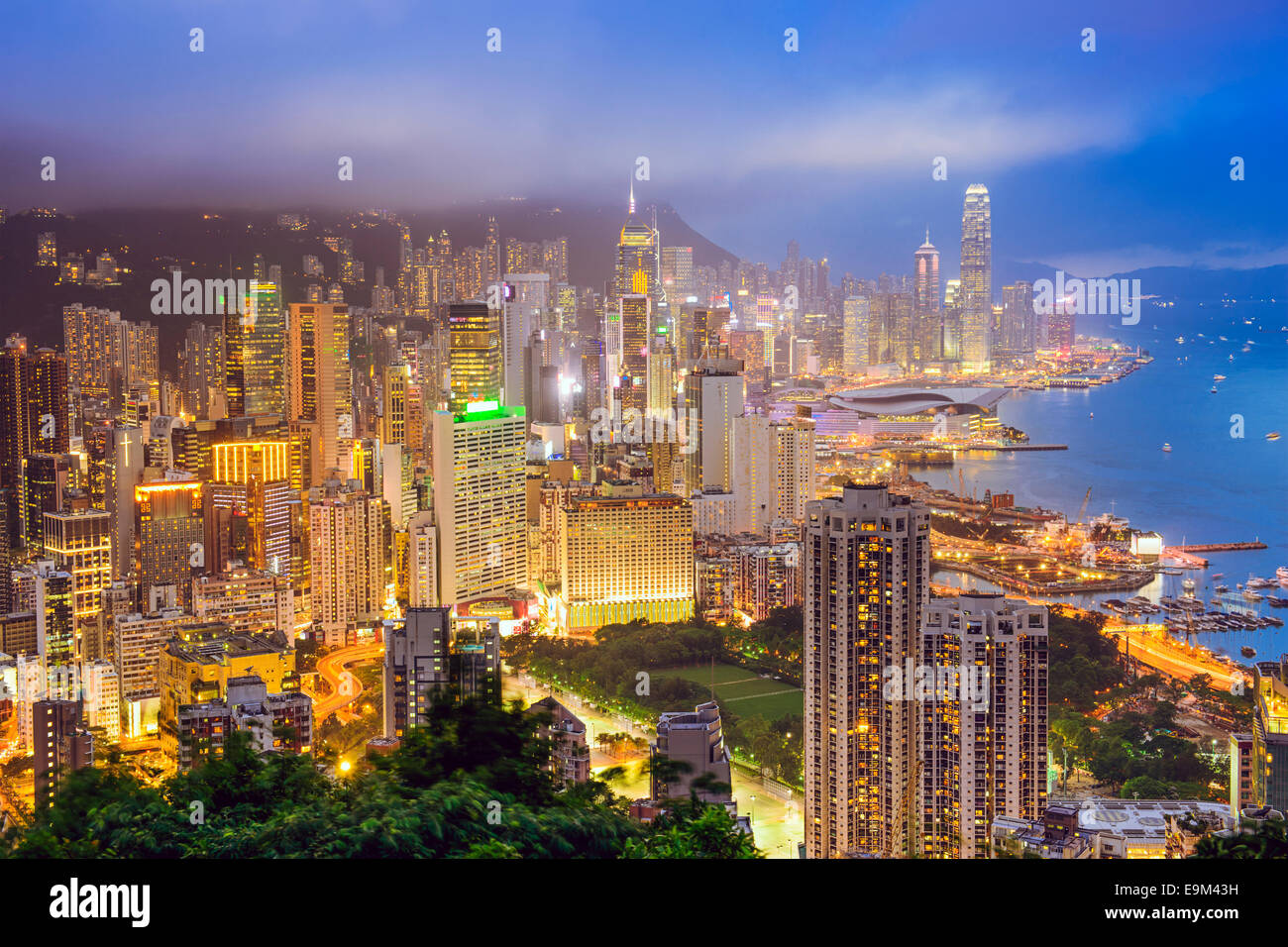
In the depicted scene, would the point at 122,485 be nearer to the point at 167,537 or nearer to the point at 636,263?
the point at 167,537

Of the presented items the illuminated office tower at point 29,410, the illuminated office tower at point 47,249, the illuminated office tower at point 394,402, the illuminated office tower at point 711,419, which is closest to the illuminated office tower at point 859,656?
the illuminated office tower at point 47,249

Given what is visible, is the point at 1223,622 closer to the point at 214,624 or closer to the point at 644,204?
the point at 644,204

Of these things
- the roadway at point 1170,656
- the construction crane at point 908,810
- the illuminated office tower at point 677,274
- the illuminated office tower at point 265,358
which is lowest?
the construction crane at point 908,810

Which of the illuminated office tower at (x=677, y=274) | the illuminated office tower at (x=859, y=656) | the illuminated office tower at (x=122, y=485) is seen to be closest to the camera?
the illuminated office tower at (x=859, y=656)

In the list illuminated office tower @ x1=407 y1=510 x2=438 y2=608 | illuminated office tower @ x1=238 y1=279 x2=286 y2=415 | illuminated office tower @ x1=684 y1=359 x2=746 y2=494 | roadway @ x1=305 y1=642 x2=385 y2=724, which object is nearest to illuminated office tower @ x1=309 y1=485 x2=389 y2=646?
illuminated office tower @ x1=407 y1=510 x2=438 y2=608

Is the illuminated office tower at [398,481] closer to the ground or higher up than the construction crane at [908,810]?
higher up

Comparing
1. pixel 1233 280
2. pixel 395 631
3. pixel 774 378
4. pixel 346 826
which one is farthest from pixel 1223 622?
pixel 346 826

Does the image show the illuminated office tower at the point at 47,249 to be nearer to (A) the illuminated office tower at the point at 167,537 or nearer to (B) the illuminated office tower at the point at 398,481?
(A) the illuminated office tower at the point at 167,537
